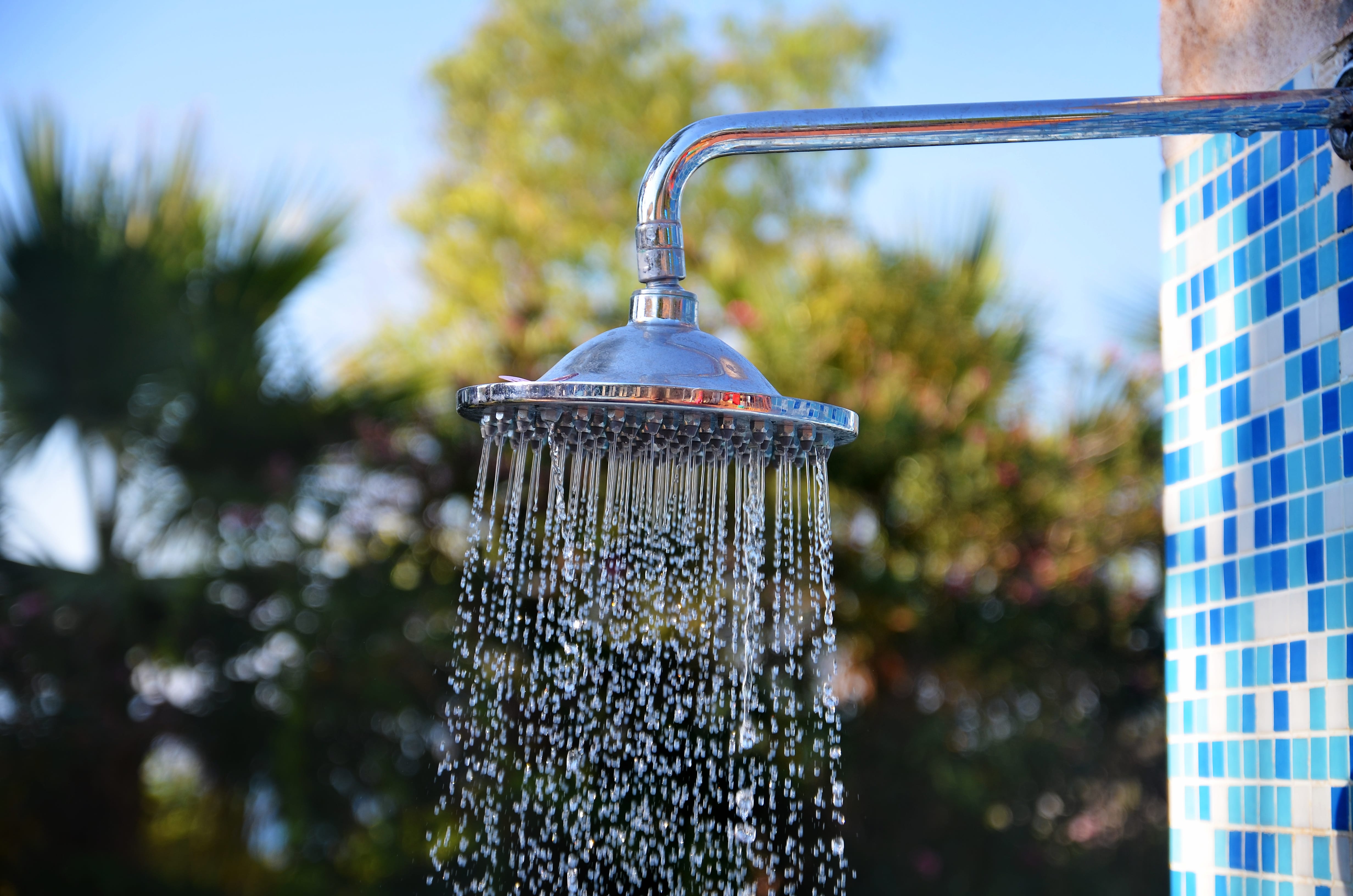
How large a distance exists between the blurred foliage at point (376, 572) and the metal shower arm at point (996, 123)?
3.39 m

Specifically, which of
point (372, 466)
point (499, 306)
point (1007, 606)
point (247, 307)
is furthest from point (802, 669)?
point (499, 306)

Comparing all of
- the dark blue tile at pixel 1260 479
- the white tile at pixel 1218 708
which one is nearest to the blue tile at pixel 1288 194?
the dark blue tile at pixel 1260 479

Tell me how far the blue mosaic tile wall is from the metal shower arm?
0.18 metres

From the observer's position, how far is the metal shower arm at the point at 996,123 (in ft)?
3.19

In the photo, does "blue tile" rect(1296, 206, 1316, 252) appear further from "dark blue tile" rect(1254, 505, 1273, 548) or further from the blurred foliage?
the blurred foliage

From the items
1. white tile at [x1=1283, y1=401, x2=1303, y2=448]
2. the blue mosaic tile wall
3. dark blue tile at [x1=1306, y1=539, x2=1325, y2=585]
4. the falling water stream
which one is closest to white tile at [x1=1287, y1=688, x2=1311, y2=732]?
the blue mosaic tile wall

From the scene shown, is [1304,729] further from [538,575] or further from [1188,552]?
[538,575]

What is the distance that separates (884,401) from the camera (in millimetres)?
4434

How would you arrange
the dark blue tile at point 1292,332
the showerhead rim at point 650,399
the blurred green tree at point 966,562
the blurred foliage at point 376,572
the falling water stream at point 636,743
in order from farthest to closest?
the blurred green tree at point 966,562 < the blurred foliage at point 376,572 < the falling water stream at point 636,743 < the dark blue tile at point 1292,332 < the showerhead rim at point 650,399

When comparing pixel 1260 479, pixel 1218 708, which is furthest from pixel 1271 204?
pixel 1218 708

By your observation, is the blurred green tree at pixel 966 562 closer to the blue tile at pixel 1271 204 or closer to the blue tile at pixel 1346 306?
the blue tile at pixel 1271 204

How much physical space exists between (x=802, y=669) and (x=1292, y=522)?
119 inches

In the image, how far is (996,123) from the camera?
3.23 ft

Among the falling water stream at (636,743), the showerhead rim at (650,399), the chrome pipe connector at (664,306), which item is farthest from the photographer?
the falling water stream at (636,743)
